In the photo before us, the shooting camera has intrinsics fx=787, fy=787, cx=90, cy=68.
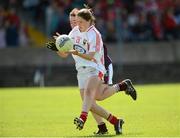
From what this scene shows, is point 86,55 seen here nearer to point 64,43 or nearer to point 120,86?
point 64,43

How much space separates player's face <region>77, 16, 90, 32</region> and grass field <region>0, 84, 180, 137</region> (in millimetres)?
1907

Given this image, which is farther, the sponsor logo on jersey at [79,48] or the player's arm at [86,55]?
the sponsor logo on jersey at [79,48]

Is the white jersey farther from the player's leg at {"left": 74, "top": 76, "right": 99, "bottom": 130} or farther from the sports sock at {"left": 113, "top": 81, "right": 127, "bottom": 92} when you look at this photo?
the sports sock at {"left": 113, "top": 81, "right": 127, "bottom": 92}

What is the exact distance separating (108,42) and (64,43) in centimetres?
1901

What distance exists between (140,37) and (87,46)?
1926 cm

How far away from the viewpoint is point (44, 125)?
16.1 metres

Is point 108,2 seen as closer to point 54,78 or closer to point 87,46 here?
point 54,78

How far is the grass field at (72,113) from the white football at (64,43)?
1.54 metres

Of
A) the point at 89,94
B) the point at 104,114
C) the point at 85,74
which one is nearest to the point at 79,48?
the point at 85,74

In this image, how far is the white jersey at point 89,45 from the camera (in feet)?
46.0

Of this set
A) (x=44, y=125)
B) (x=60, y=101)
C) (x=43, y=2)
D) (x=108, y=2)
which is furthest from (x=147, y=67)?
(x=44, y=125)

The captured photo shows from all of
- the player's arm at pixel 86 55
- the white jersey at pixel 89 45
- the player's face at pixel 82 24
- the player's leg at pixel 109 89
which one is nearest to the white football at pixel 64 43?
the player's arm at pixel 86 55

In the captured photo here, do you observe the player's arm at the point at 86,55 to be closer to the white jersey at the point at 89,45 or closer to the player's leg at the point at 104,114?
the white jersey at the point at 89,45

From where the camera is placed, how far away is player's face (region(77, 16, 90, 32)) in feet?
45.9
